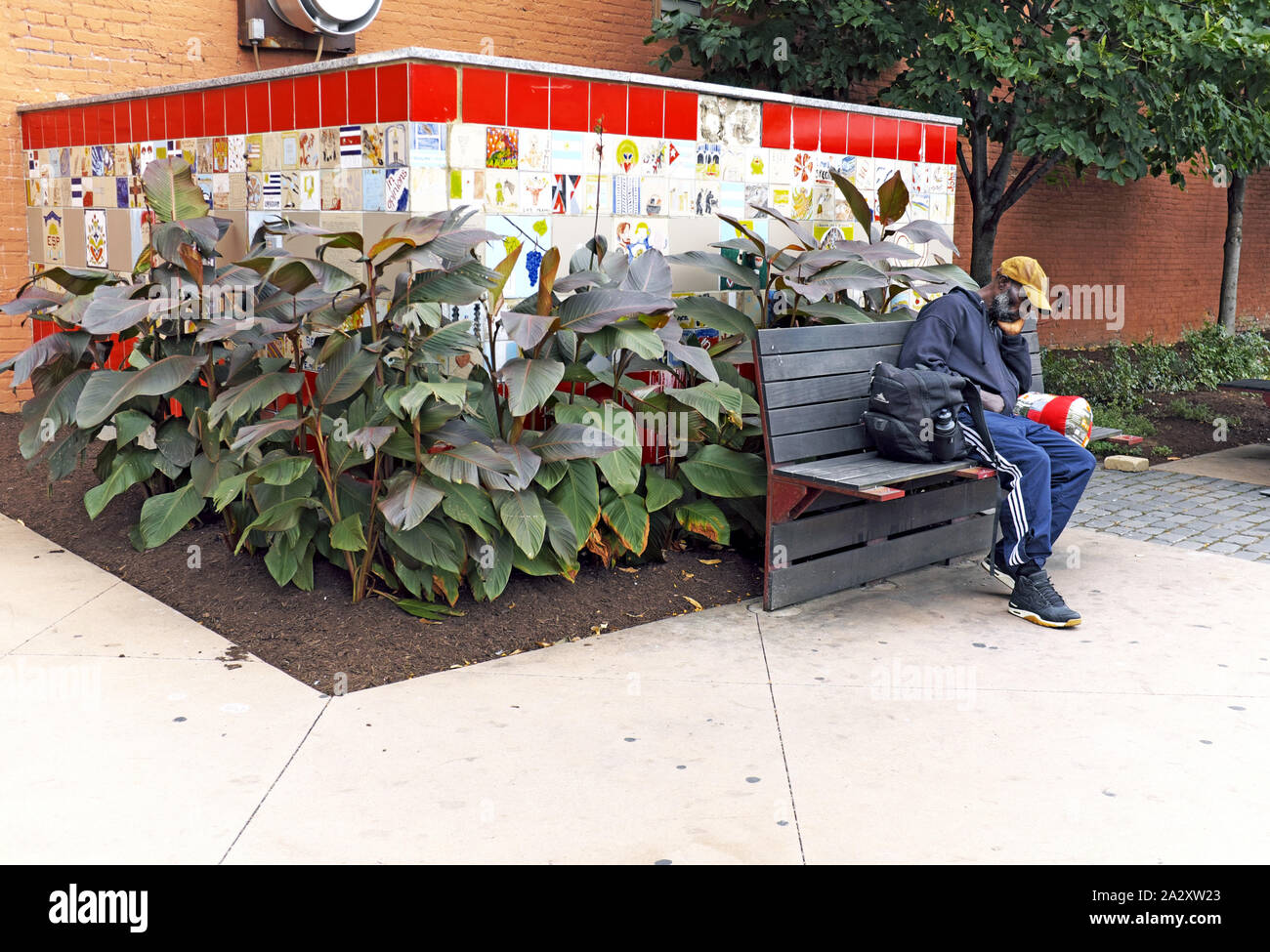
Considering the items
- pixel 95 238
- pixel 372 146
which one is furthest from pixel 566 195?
pixel 95 238

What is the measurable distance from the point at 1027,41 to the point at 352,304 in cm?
669

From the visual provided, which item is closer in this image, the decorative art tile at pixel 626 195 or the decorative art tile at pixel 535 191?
the decorative art tile at pixel 535 191

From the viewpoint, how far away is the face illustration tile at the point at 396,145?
497 cm

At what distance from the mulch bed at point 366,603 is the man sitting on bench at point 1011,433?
111 centimetres

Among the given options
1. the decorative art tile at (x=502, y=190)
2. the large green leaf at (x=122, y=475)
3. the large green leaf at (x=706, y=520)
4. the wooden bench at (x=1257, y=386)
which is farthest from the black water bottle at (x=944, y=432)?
the wooden bench at (x=1257, y=386)

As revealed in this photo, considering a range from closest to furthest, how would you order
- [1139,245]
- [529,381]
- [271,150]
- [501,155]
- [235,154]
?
1. [529,381]
2. [501,155]
3. [271,150]
4. [235,154]
5. [1139,245]

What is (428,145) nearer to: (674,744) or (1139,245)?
(674,744)

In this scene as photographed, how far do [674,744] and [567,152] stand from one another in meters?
2.84

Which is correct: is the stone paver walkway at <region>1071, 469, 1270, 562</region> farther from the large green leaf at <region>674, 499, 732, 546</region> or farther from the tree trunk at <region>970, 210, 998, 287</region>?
the tree trunk at <region>970, 210, 998, 287</region>

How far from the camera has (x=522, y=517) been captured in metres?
4.65

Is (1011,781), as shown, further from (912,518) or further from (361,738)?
(912,518)

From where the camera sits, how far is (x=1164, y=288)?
19.6 metres

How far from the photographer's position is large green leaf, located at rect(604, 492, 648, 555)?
5129 millimetres

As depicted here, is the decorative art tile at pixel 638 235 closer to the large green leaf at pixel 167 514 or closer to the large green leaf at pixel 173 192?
the large green leaf at pixel 173 192
